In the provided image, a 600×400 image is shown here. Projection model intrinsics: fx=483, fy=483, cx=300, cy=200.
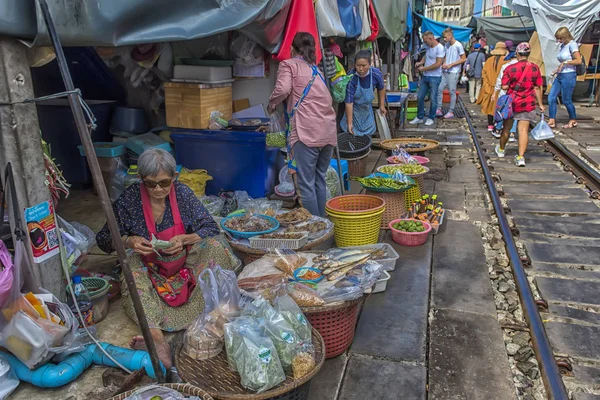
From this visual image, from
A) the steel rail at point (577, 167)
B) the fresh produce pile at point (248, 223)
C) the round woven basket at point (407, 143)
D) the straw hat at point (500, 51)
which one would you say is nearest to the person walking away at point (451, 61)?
the straw hat at point (500, 51)

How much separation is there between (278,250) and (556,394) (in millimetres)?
2122

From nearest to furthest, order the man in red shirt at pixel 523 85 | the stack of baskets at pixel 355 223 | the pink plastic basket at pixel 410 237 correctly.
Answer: the stack of baskets at pixel 355 223 → the pink plastic basket at pixel 410 237 → the man in red shirt at pixel 523 85

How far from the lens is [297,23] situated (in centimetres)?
546

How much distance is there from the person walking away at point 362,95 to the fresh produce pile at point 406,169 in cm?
130

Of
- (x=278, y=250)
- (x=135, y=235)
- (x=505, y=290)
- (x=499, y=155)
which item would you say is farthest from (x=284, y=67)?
(x=499, y=155)

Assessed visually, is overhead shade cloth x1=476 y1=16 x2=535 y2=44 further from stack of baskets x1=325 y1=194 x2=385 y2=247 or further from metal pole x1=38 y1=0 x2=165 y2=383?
metal pole x1=38 y1=0 x2=165 y2=383

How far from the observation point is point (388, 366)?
130 inches

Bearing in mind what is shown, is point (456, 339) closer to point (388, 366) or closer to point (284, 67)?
point (388, 366)

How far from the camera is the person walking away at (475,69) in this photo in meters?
18.4

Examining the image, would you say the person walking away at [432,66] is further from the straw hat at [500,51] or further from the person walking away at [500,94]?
the person walking away at [500,94]

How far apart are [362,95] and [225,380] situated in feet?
19.7

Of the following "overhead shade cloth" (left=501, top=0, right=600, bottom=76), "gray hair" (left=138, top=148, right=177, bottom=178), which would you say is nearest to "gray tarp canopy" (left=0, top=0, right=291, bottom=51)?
"gray hair" (left=138, top=148, right=177, bottom=178)

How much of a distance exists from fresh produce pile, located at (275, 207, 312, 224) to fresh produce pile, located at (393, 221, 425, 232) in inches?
51.9

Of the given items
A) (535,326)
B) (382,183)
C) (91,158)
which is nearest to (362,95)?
(382,183)
